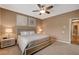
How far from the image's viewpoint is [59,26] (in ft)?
6.61

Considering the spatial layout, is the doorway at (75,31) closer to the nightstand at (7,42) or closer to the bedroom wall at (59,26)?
the bedroom wall at (59,26)

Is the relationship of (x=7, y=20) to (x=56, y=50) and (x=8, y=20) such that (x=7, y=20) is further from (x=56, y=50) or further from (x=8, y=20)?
(x=56, y=50)

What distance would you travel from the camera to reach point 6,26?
1.81 m

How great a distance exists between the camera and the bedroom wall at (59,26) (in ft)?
6.44

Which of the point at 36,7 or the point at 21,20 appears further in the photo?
the point at 21,20

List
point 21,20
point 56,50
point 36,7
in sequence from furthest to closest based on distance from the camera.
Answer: point 56,50 < point 21,20 < point 36,7

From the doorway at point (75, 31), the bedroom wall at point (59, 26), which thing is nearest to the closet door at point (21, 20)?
the bedroom wall at point (59, 26)

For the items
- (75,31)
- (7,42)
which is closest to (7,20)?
(7,42)

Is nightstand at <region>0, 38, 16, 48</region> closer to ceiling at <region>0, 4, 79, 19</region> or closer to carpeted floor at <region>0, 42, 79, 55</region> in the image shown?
carpeted floor at <region>0, 42, 79, 55</region>

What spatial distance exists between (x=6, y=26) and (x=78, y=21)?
163cm

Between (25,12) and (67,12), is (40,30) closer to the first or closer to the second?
(25,12)

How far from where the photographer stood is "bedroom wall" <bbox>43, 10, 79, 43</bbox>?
1.96 metres

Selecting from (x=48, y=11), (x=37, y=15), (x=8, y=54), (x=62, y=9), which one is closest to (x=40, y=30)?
(x=37, y=15)

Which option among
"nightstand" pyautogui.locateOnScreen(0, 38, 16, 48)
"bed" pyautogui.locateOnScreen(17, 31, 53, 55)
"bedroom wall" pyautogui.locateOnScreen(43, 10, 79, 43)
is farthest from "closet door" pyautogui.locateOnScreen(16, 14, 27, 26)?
"bedroom wall" pyautogui.locateOnScreen(43, 10, 79, 43)
